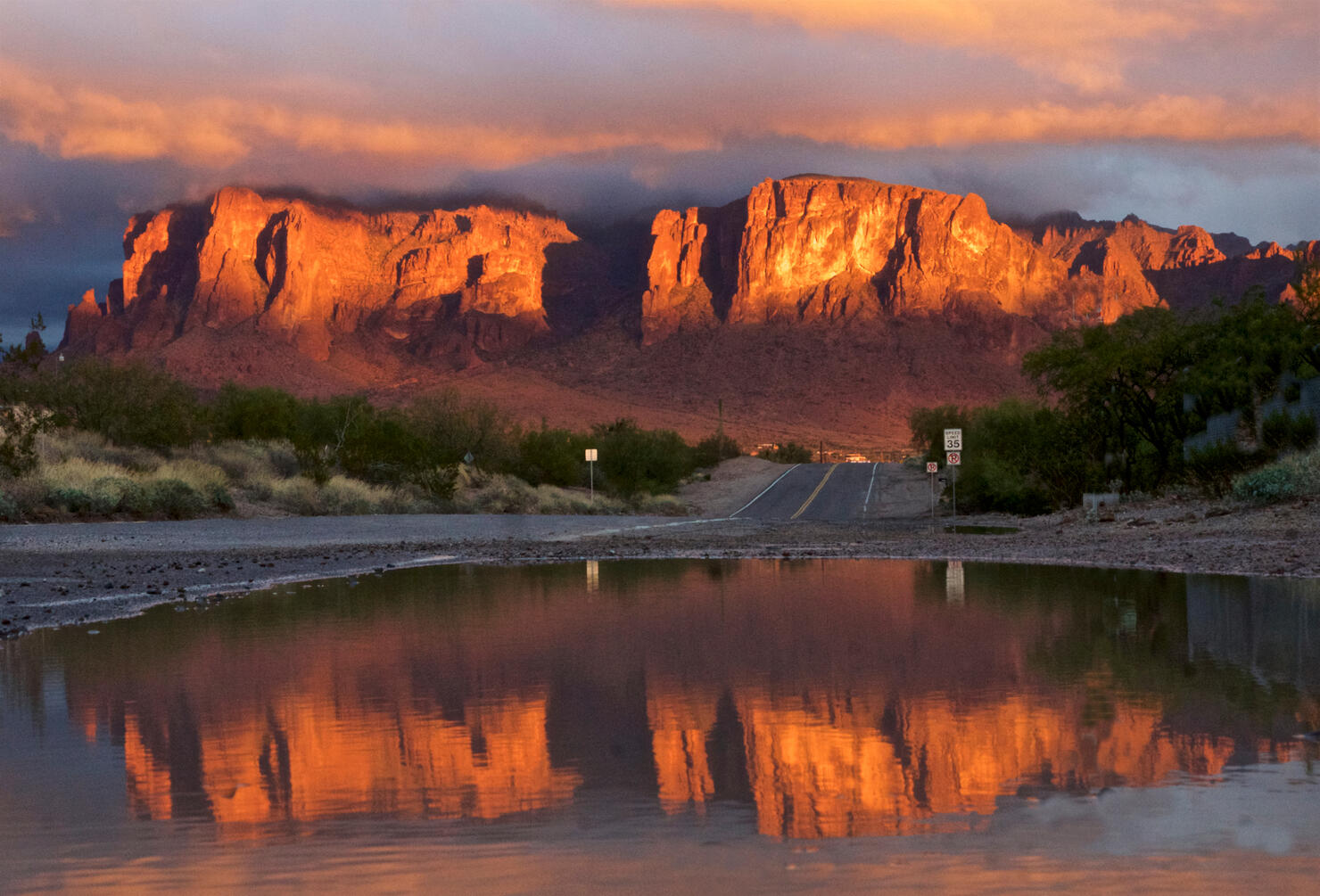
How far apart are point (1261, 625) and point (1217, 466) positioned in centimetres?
2600

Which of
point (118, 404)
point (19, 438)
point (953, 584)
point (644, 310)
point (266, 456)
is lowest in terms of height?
point (953, 584)

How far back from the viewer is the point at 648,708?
940 cm

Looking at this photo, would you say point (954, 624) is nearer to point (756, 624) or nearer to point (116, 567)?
point (756, 624)

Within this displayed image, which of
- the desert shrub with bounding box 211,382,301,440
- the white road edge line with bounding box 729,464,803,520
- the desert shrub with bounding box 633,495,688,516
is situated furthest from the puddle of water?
the desert shrub with bounding box 633,495,688,516

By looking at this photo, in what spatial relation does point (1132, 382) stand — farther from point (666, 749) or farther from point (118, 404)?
point (666, 749)

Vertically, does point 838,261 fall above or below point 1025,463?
above

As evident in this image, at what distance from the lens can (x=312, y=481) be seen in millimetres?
49625

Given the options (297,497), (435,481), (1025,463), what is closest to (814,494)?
(1025,463)

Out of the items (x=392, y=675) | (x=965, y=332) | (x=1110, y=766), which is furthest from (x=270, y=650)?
(x=965, y=332)

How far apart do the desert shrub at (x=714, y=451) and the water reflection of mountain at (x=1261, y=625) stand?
256 ft

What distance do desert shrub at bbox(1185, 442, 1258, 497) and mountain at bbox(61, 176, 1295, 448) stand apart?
321ft

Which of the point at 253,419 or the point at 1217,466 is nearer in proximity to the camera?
the point at 1217,466

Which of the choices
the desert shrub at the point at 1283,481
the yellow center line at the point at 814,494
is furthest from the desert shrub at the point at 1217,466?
the yellow center line at the point at 814,494

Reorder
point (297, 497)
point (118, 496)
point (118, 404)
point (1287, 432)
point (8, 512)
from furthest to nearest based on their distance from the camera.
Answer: point (118, 404) → point (297, 497) → point (118, 496) → point (1287, 432) → point (8, 512)
